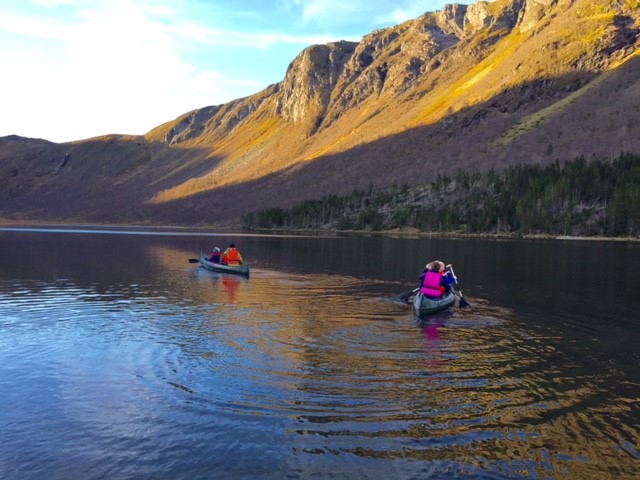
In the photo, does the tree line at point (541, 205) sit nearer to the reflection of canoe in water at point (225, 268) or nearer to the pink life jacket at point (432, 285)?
the reflection of canoe in water at point (225, 268)

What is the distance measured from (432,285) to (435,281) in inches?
11.6

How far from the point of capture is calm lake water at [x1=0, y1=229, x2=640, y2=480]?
42.9 feet

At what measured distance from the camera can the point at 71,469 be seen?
12539 millimetres

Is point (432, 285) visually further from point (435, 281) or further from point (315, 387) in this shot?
point (315, 387)

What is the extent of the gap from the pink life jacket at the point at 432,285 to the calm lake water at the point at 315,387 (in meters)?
1.48

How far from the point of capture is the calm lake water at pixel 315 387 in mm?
13078

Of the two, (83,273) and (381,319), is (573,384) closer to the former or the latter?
(381,319)

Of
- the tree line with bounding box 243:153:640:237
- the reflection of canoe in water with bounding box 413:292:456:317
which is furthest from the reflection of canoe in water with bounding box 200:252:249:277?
the tree line with bounding box 243:153:640:237

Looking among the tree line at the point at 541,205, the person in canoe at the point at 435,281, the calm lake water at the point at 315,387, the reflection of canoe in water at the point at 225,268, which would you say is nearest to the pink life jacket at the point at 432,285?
the person in canoe at the point at 435,281

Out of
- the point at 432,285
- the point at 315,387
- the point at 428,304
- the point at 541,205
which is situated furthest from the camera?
the point at 541,205

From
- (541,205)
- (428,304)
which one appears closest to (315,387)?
(428,304)

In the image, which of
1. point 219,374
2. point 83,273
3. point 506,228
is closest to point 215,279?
point 83,273

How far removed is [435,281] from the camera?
32719 millimetres

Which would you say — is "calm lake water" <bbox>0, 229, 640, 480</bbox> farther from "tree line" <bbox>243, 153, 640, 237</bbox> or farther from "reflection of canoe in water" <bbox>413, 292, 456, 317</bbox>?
"tree line" <bbox>243, 153, 640, 237</bbox>
